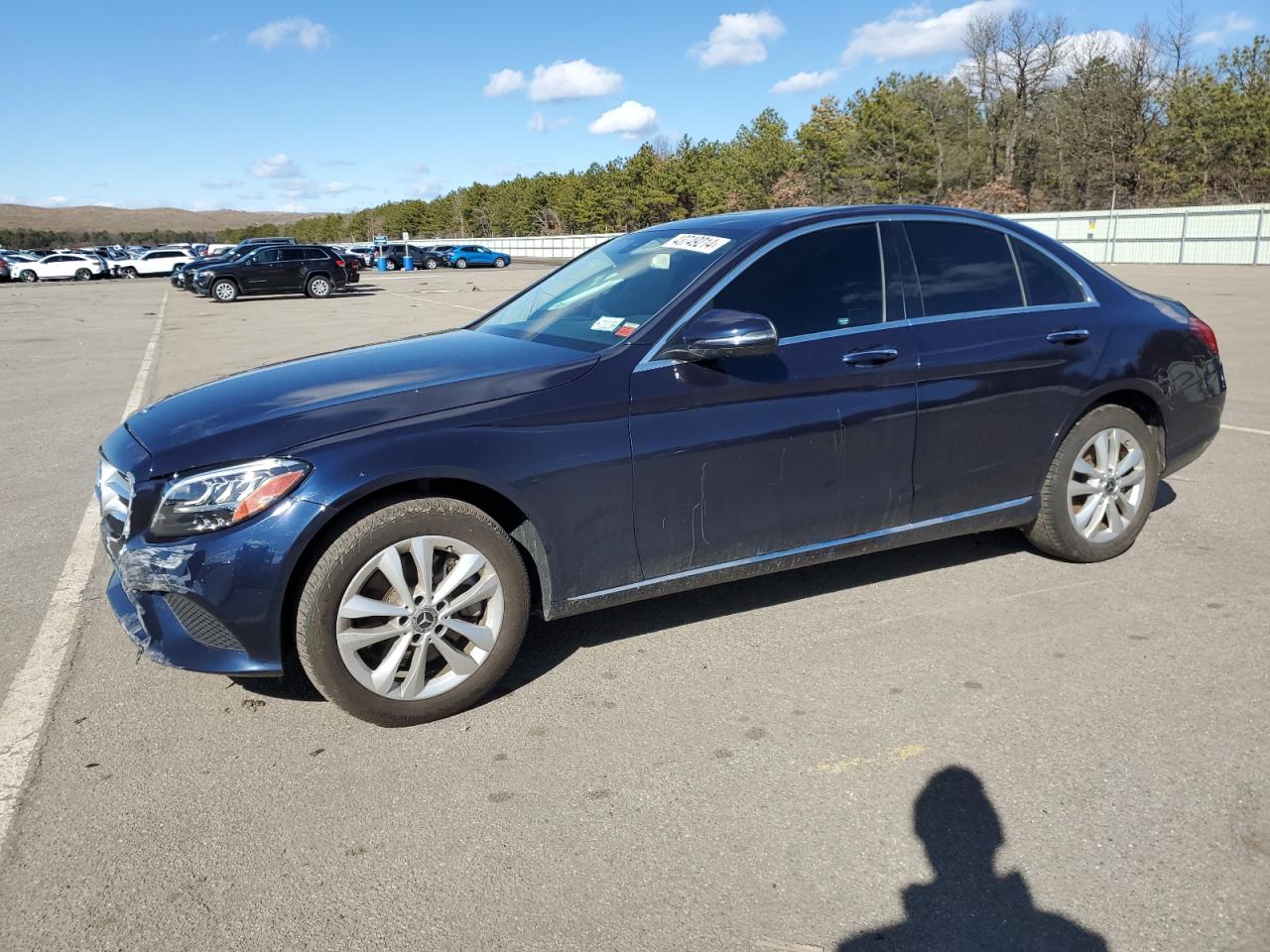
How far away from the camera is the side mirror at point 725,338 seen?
360 cm

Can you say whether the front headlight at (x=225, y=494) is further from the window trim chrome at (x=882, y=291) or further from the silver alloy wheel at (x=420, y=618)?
the window trim chrome at (x=882, y=291)

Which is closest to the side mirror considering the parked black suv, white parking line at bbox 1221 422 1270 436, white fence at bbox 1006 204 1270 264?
white parking line at bbox 1221 422 1270 436

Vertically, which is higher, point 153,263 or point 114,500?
point 153,263

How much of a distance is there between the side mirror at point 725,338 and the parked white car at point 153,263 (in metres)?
59.4

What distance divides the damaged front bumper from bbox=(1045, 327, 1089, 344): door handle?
3.30 m

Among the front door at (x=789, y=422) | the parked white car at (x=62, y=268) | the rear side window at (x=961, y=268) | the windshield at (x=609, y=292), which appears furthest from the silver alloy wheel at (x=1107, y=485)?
the parked white car at (x=62, y=268)

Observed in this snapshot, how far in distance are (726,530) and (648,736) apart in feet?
2.91

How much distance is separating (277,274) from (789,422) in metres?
31.1

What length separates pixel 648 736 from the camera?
336cm

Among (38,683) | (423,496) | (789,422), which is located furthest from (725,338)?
(38,683)

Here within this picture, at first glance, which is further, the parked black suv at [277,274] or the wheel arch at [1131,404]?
the parked black suv at [277,274]

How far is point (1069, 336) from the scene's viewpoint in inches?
182

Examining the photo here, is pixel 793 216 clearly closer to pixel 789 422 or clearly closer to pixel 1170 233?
pixel 789 422

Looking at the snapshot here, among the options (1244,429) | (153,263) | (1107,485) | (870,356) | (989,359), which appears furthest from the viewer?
(153,263)
